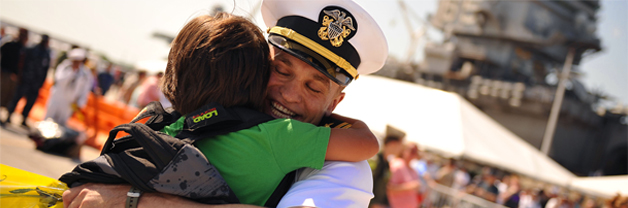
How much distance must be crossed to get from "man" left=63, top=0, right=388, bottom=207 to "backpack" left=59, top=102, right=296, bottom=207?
A: 0.18 ft

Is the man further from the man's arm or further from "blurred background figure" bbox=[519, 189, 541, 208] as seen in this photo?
"blurred background figure" bbox=[519, 189, 541, 208]

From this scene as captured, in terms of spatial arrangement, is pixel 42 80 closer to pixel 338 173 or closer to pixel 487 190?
pixel 338 173


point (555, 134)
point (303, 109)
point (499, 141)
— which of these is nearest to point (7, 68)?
point (303, 109)

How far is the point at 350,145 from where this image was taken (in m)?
1.58

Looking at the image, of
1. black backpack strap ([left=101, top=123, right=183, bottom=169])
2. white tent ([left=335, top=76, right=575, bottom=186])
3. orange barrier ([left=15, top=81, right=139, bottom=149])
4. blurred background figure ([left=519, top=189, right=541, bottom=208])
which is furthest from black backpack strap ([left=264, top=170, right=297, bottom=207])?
blurred background figure ([left=519, top=189, right=541, bottom=208])

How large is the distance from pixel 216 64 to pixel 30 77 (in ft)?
27.3

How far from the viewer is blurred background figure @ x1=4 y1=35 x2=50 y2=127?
785 cm

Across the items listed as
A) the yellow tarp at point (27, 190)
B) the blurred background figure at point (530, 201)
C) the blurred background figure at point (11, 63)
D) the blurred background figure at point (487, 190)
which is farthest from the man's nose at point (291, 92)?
the blurred background figure at point (530, 201)

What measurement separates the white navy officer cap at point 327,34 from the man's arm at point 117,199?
30.5 inches

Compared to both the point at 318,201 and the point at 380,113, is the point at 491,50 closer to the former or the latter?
the point at 380,113

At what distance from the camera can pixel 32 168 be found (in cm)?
513

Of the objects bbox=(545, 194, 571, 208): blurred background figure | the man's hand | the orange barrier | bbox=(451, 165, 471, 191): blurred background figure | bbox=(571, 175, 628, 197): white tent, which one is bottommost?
bbox=(451, 165, 471, 191): blurred background figure

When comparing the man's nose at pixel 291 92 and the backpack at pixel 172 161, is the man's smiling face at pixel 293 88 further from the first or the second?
the backpack at pixel 172 161

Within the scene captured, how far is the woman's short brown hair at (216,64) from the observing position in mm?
1463
